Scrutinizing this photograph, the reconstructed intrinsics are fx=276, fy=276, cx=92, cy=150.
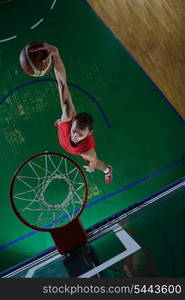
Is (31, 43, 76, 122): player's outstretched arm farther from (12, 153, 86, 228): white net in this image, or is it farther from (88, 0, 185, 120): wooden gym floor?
(88, 0, 185, 120): wooden gym floor

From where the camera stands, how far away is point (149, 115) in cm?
440

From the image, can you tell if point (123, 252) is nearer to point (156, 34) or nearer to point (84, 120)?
point (84, 120)

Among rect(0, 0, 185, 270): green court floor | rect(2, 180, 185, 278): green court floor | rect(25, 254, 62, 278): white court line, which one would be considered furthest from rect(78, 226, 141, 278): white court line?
rect(0, 0, 185, 270): green court floor

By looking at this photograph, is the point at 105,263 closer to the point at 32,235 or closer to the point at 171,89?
the point at 32,235

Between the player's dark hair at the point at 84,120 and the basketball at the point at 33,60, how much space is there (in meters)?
0.83

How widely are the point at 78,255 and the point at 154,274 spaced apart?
1.00 meters

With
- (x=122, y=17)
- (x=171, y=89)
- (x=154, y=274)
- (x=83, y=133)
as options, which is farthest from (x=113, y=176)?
(x=122, y=17)

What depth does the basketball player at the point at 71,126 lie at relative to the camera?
3.79 metres

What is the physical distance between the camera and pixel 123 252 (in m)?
2.75

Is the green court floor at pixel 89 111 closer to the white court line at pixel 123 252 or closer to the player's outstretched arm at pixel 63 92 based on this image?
the player's outstretched arm at pixel 63 92

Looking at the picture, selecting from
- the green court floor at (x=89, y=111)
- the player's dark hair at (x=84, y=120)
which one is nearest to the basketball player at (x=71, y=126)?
the player's dark hair at (x=84, y=120)

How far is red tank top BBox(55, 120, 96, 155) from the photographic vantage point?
3.85 m

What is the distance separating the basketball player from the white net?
9.8 inches

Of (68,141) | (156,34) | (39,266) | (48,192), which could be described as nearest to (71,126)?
(68,141)
